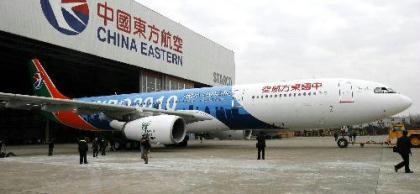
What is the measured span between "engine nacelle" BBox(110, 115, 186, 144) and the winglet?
10142 mm

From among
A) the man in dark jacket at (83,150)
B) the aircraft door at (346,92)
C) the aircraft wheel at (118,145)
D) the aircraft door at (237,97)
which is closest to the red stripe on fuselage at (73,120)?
the aircraft wheel at (118,145)

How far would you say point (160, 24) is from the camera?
36.8 metres

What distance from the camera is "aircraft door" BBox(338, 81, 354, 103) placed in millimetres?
19844

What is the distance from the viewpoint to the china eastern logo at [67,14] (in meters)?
27.0

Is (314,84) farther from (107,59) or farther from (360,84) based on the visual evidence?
(107,59)

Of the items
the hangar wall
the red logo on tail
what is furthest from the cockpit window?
the red logo on tail

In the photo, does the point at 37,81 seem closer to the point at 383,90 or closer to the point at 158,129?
the point at 158,129

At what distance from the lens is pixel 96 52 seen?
30547 mm

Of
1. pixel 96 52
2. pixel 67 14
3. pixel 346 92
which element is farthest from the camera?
pixel 96 52

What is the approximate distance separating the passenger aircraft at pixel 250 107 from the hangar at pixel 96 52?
692 centimetres

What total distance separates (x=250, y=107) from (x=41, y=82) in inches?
649

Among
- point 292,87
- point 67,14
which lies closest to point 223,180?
point 292,87

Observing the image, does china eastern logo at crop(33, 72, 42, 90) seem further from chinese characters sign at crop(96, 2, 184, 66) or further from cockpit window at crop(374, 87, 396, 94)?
cockpit window at crop(374, 87, 396, 94)

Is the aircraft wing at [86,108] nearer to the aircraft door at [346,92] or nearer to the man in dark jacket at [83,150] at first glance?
the man in dark jacket at [83,150]
